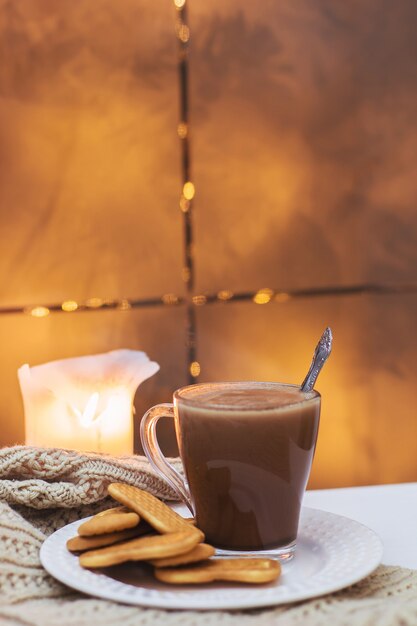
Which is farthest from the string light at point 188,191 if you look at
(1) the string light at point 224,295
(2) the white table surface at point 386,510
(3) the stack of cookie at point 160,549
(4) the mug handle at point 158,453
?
(3) the stack of cookie at point 160,549

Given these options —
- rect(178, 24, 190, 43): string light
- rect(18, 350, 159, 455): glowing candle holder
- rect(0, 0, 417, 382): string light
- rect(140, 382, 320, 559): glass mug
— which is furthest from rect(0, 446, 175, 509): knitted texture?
rect(178, 24, 190, 43): string light

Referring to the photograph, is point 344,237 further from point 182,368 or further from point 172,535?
point 172,535

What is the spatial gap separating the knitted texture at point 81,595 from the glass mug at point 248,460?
0.10m

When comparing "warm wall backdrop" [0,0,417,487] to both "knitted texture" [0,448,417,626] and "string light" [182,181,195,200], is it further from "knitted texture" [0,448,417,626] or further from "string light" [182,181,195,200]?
"knitted texture" [0,448,417,626]

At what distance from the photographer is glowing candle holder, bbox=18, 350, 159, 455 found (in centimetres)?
131

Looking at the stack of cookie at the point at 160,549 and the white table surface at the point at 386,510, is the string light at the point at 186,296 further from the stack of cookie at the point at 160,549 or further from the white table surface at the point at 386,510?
the stack of cookie at the point at 160,549

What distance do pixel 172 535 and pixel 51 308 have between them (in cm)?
99

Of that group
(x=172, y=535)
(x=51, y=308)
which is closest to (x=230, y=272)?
(x=51, y=308)

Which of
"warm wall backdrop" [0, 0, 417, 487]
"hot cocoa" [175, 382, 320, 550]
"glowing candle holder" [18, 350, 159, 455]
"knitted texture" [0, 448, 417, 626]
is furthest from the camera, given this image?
"warm wall backdrop" [0, 0, 417, 487]

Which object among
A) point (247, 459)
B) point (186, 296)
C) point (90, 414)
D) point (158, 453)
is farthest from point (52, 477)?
point (186, 296)

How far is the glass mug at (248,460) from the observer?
64 centimetres

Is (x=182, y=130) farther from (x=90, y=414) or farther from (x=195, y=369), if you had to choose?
(x=90, y=414)

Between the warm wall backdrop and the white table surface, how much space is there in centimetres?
66

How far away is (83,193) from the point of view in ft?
4.94
